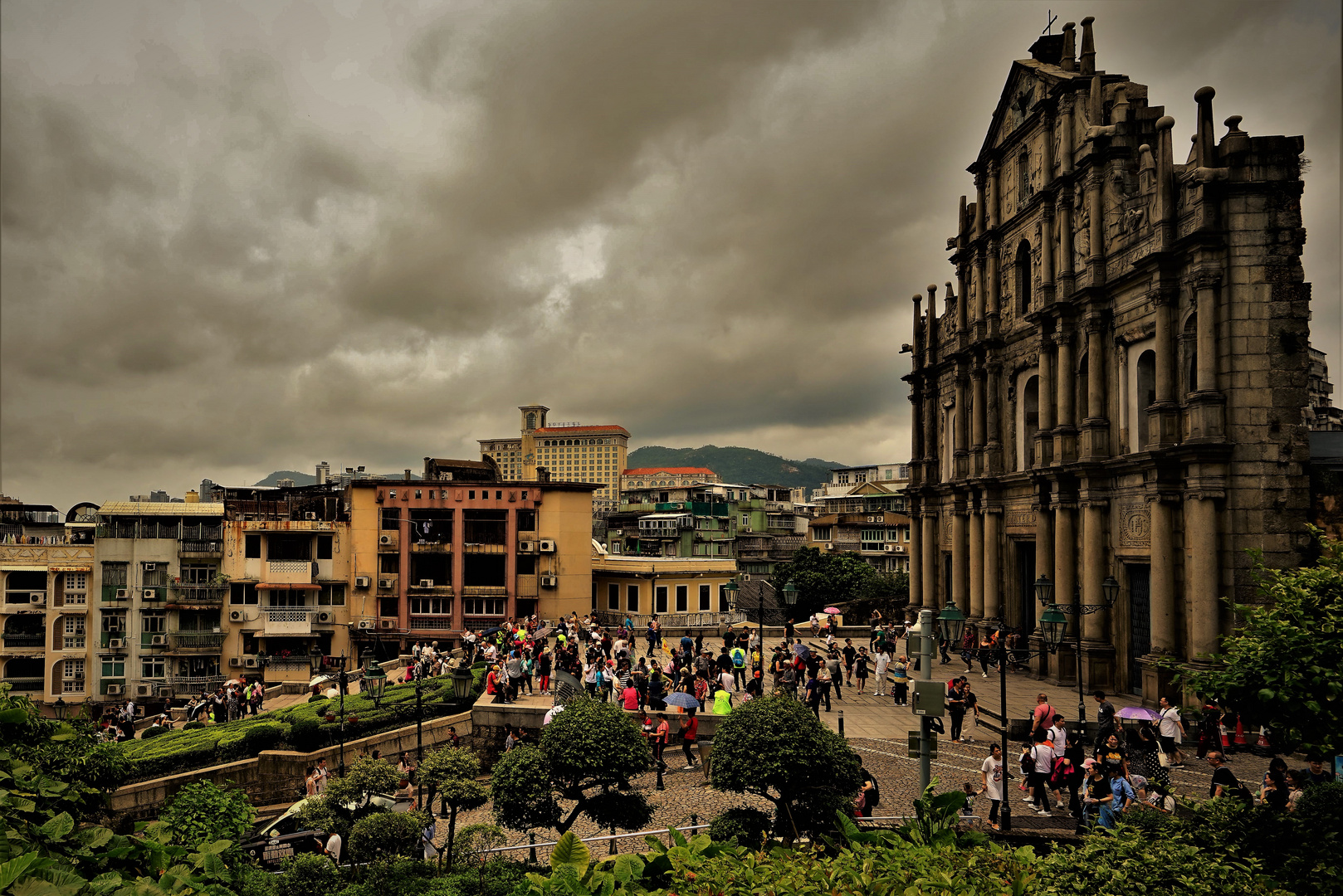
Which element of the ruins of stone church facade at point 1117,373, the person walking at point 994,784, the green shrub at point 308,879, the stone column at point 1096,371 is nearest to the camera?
the green shrub at point 308,879

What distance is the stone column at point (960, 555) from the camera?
127 ft

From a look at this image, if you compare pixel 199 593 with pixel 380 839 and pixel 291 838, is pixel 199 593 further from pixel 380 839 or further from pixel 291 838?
pixel 380 839

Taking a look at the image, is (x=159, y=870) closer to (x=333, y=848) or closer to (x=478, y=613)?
(x=333, y=848)

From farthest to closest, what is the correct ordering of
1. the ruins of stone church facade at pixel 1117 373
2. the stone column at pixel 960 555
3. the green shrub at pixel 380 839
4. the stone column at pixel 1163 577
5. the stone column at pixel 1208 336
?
the stone column at pixel 960 555
the stone column at pixel 1163 577
the stone column at pixel 1208 336
the ruins of stone church facade at pixel 1117 373
the green shrub at pixel 380 839

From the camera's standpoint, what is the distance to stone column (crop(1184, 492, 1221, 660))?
885 inches

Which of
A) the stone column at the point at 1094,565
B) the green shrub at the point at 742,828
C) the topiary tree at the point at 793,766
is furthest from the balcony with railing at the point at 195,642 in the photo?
the green shrub at the point at 742,828

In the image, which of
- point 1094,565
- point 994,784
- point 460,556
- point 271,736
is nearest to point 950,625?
point 994,784

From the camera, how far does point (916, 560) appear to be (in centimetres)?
4444

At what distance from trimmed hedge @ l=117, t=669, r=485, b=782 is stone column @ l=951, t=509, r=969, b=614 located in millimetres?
21610

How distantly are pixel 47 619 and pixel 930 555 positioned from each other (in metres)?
51.1

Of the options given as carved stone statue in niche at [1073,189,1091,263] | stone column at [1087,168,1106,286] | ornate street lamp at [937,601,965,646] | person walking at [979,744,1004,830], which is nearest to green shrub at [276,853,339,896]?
ornate street lamp at [937,601,965,646]

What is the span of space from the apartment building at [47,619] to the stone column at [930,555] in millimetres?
48102

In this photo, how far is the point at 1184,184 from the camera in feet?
78.2

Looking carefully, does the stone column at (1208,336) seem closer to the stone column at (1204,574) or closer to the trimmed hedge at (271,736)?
the stone column at (1204,574)
